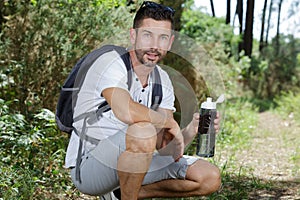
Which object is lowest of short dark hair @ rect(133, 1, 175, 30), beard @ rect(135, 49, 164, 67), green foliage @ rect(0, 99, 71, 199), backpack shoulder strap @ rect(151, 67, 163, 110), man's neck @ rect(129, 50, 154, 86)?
green foliage @ rect(0, 99, 71, 199)

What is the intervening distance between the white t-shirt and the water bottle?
39 cm

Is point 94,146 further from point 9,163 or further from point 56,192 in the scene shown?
point 9,163

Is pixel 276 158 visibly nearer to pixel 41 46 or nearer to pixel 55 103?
pixel 55 103

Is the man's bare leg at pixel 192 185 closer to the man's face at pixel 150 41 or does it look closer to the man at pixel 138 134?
the man at pixel 138 134

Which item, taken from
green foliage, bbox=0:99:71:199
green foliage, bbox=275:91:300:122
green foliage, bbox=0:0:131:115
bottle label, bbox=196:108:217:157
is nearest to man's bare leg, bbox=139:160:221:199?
bottle label, bbox=196:108:217:157

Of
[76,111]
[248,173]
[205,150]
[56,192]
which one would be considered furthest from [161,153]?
[248,173]

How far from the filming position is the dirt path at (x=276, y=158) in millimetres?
5504

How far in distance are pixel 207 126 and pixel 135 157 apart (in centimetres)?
61

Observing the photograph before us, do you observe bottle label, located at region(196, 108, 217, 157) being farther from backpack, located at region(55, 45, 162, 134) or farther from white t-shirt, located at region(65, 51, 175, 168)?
backpack, located at region(55, 45, 162, 134)

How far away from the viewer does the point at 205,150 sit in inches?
156

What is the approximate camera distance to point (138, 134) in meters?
3.38

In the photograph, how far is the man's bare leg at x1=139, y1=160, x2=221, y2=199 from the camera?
3734 millimetres

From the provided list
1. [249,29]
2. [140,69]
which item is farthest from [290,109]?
[140,69]

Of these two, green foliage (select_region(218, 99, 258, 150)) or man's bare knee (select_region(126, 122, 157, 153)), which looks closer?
man's bare knee (select_region(126, 122, 157, 153))
